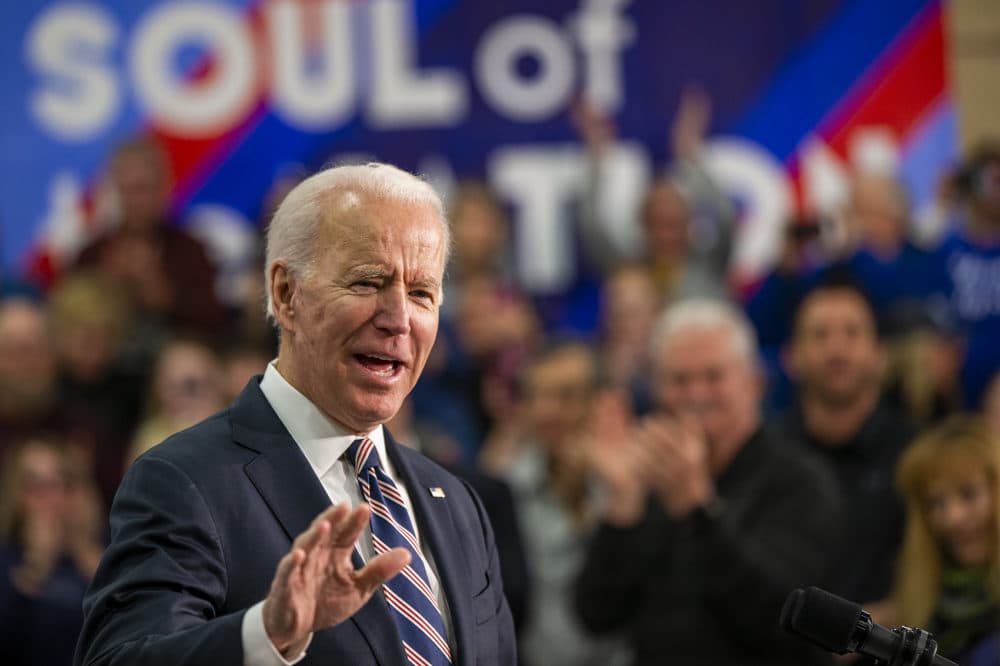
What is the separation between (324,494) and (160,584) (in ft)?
1.04

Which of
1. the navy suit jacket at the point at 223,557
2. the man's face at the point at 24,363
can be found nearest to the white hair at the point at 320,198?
the navy suit jacket at the point at 223,557

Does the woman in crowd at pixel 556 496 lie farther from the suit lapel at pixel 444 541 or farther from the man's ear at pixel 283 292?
the man's ear at pixel 283 292

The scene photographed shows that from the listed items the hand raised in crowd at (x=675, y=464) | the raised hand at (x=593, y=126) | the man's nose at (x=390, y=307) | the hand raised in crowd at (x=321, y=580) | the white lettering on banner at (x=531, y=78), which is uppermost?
the white lettering on banner at (x=531, y=78)

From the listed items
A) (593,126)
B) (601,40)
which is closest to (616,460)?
(593,126)

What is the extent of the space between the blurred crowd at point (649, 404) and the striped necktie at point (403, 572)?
1.23 m

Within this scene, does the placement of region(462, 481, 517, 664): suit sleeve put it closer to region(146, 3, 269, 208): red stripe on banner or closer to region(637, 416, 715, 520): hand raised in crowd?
region(637, 416, 715, 520): hand raised in crowd

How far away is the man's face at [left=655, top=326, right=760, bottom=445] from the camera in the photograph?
14.1 ft

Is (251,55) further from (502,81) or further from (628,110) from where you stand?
(628,110)

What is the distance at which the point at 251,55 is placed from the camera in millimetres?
7391

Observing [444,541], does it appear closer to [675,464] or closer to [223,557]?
[223,557]

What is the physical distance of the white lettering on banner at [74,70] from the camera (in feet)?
24.0

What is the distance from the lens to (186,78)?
743cm

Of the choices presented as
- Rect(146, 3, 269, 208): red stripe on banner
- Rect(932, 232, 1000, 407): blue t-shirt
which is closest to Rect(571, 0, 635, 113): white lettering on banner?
Rect(146, 3, 269, 208): red stripe on banner

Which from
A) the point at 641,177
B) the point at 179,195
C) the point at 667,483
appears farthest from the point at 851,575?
the point at 179,195
